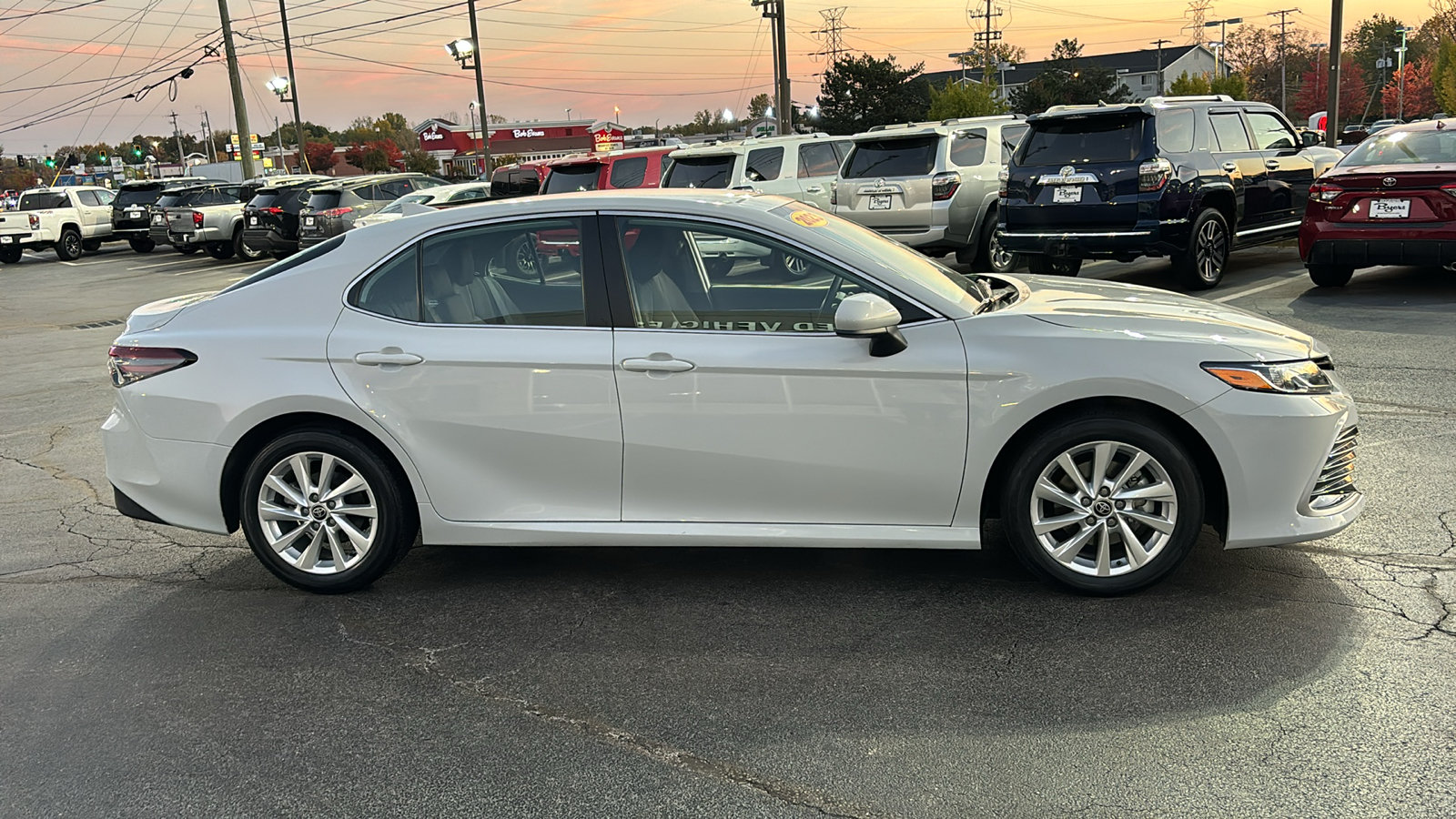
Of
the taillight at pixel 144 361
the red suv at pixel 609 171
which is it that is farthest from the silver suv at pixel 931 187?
the taillight at pixel 144 361

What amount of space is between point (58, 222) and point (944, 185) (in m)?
27.6

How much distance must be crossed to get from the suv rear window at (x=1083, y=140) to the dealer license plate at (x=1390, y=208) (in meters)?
2.09

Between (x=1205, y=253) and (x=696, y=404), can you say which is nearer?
(x=696, y=404)

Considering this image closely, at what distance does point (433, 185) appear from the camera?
2572 centimetres

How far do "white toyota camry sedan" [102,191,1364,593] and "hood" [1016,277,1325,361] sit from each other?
17 millimetres

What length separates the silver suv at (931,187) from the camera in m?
13.6

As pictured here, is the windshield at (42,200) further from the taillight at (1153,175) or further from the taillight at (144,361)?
the taillight at (144,361)

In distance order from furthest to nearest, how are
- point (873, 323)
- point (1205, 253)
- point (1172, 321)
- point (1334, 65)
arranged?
point (1334, 65) → point (1205, 253) → point (1172, 321) → point (873, 323)

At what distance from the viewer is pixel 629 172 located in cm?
1507

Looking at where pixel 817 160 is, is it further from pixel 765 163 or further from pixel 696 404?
pixel 696 404

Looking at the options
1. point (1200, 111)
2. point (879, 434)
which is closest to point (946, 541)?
point (879, 434)

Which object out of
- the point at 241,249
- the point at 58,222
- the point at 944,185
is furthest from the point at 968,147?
the point at 58,222

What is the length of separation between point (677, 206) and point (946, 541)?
1657 millimetres

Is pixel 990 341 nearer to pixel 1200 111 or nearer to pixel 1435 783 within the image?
pixel 1435 783
